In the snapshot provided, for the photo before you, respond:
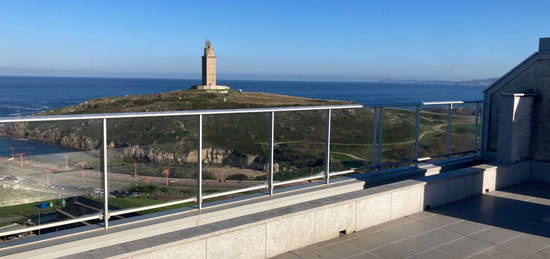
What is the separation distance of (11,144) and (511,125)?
7.57 metres

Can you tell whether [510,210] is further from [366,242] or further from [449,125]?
[366,242]

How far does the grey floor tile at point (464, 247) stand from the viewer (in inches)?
182

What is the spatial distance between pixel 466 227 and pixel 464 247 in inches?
29.5

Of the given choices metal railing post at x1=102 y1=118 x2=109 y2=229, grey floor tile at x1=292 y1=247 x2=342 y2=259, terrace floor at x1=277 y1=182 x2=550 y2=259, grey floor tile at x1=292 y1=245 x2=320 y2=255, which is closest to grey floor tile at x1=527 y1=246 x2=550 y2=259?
terrace floor at x1=277 y1=182 x2=550 y2=259

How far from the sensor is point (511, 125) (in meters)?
8.04

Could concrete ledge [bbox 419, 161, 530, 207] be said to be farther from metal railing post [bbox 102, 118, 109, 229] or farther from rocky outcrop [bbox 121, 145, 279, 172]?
metal railing post [bbox 102, 118, 109, 229]

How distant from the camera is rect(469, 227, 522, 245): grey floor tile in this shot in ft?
16.5

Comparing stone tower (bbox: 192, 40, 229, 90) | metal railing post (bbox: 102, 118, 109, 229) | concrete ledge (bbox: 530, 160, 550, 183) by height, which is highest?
stone tower (bbox: 192, 40, 229, 90)

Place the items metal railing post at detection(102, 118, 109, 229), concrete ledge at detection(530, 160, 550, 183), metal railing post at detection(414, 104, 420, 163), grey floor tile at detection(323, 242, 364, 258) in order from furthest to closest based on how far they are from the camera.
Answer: concrete ledge at detection(530, 160, 550, 183) → metal railing post at detection(414, 104, 420, 163) → grey floor tile at detection(323, 242, 364, 258) → metal railing post at detection(102, 118, 109, 229)

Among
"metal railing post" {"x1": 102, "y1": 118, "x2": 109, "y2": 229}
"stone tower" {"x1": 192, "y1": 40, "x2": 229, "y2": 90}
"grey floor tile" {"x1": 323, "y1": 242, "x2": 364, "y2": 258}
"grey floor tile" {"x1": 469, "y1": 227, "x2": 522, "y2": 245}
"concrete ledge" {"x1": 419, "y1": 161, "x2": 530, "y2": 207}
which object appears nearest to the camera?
"metal railing post" {"x1": 102, "y1": 118, "x2": 109, "y2": 229}

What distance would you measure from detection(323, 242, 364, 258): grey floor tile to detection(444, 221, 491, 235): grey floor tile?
1.39 metres

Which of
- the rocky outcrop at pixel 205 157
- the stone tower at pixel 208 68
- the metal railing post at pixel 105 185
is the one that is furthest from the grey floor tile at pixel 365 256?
the stone tower at pixel 208 68

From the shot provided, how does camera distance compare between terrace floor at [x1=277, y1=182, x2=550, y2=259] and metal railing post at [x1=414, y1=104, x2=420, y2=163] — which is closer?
terrace floor at [x1=277, y1=182, x2=550, y2=259]

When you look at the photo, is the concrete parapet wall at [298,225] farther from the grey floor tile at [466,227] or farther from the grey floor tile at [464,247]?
the grey floor tile at [464,247]
